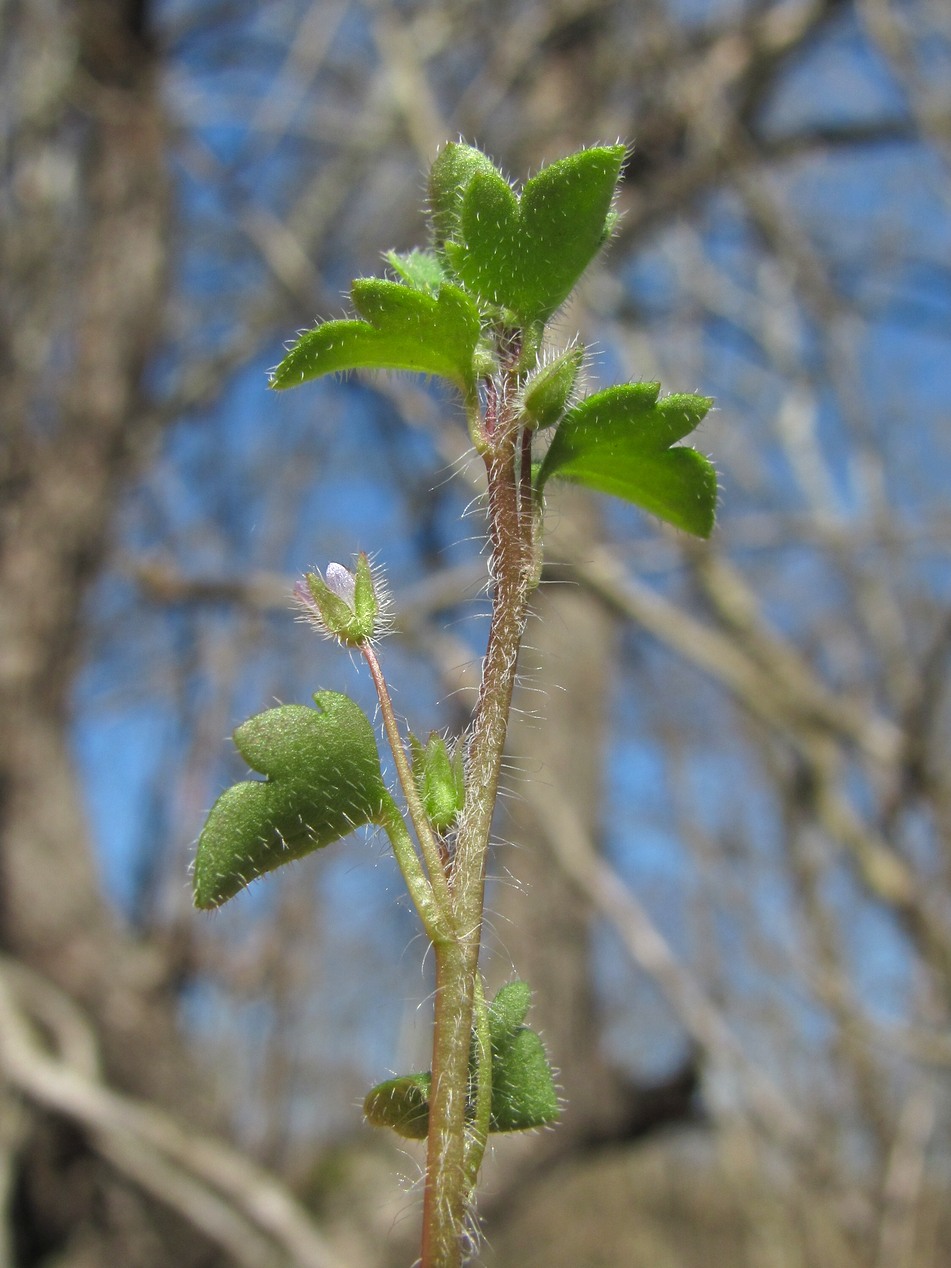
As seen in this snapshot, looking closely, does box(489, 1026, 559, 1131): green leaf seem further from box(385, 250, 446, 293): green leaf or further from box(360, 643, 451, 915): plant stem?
box(385, 250, 446, 293): green leaf

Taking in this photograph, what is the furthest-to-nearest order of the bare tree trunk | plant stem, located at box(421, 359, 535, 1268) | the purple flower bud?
the bare tree trunk < the purple flower bud < plant stem, located at box(421, 359, 535, 1268)

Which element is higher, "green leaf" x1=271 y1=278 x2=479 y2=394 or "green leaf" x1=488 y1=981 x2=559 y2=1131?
"green leaf" x1=271 y1=278 x2=479 y2=394

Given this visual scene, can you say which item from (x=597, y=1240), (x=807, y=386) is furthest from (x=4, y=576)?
(x=597, y=1240)

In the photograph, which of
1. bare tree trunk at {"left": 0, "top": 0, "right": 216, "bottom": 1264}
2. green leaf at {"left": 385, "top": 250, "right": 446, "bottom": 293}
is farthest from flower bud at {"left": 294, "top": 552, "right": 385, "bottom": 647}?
bare tree trunk at {"left": 0, "top": 0, "right": 216, "bottom": 1264}

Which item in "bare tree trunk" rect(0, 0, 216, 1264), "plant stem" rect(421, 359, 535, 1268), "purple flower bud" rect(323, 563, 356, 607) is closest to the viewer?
"plant stem" rect(421, 359, 535, 1268)

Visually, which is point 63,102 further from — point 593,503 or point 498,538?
point 498,538

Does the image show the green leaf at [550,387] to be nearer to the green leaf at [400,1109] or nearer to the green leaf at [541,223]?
the green leaf at [541,223]

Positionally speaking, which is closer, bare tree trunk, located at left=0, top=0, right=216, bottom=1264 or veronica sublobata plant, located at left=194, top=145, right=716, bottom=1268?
veronica sublobata plant, located at left=194, top=145, right=716, bottom=1268
